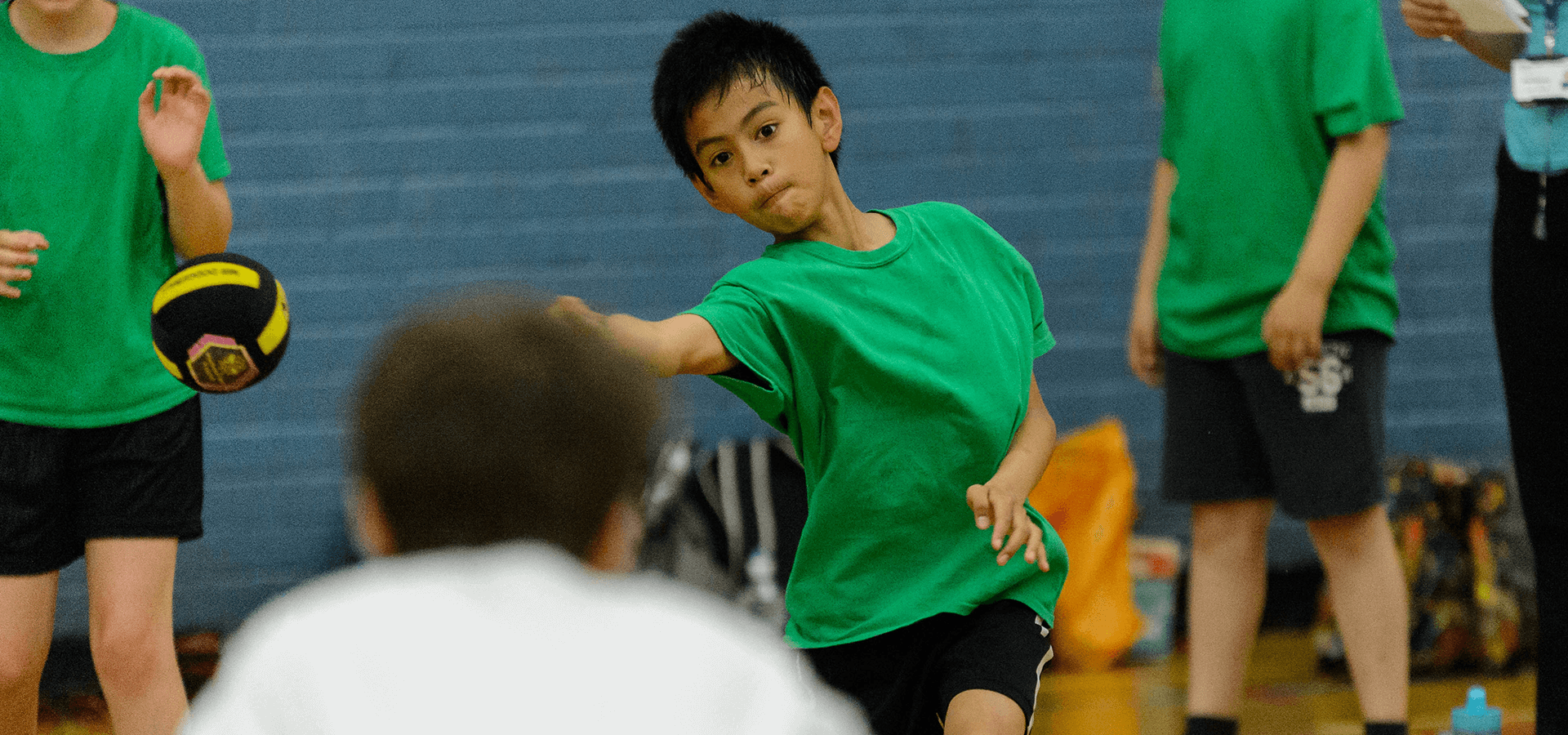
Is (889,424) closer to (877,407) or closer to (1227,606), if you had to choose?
(877,407)

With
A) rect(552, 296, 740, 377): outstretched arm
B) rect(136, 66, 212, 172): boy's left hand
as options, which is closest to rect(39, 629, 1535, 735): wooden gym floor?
rect(136, 66, 212, 172): boy's left hand

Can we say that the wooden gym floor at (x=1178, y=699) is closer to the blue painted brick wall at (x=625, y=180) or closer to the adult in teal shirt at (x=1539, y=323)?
the blue painted brick wall at (x=625, y=180)

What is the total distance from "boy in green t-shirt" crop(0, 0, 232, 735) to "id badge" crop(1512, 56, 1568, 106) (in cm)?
209

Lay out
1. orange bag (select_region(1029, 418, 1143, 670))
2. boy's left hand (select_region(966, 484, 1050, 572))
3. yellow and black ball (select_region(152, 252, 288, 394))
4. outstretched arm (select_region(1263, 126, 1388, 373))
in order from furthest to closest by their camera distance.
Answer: orange bag (select_region(1029, 418, 1143, 670)) < outstretched arm (select_region(1263, 126, 1388, 373)) < yellow and black ball (select_region(152, 252, 288, 394)) < boy's left hand (select_region(966, 484, 1050, 572))

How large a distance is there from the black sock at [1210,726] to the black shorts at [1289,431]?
411 millimetres

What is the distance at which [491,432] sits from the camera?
0.98 metres

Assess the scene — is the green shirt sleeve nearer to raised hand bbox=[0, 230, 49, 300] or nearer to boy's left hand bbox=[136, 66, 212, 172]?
boy's left hand bbox=[136, 66, 212, 172]

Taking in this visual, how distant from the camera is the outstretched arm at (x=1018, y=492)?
183 centimetres

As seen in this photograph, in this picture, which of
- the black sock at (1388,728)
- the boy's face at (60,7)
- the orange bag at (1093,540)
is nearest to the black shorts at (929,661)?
the black sock at (1388,728)

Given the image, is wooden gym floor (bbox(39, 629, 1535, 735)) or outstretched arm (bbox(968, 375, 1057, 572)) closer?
outstretched arm (bbox(968, 375, 1057, 572))

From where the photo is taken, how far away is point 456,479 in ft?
3.22

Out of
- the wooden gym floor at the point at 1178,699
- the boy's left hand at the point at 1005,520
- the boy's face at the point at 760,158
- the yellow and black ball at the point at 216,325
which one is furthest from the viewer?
the wooden gym floor at the point at 1178,699

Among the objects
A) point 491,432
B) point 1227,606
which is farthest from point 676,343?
point 1227,606

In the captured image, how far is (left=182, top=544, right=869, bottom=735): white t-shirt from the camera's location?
0.94 m
